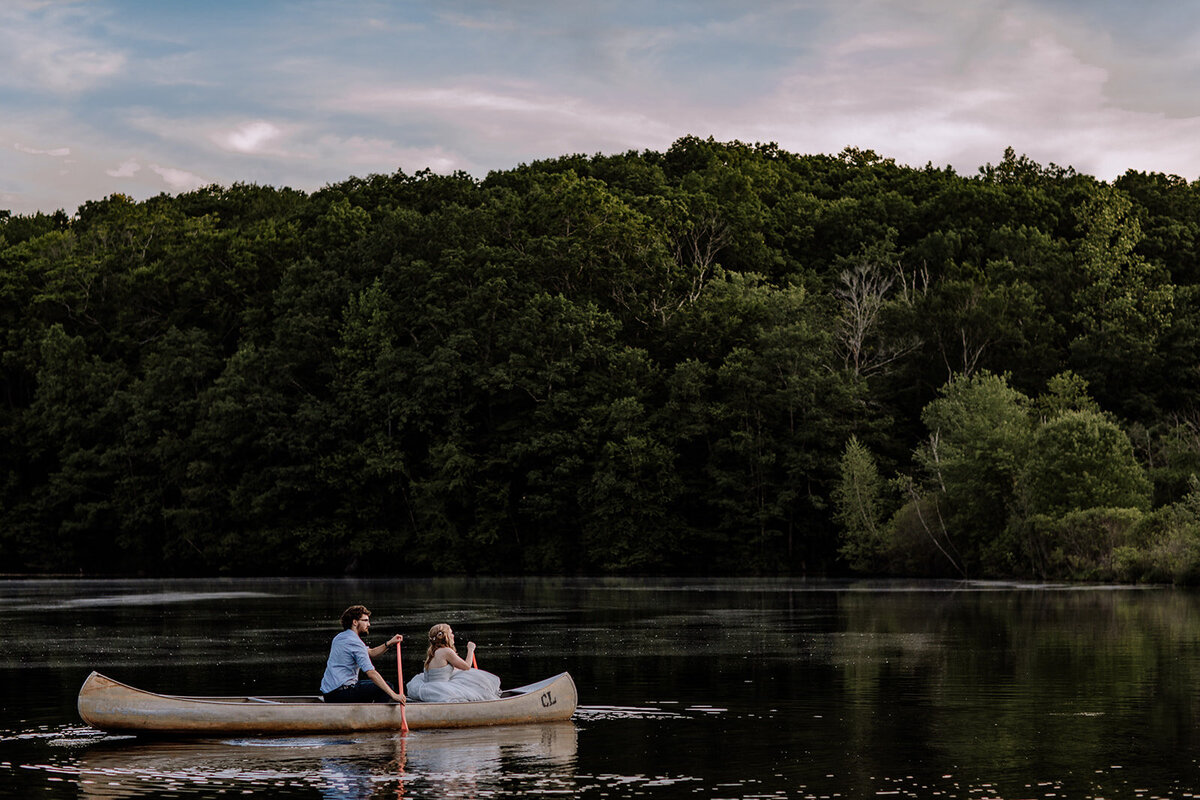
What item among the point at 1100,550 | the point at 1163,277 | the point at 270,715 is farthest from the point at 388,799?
the point at 1163,277

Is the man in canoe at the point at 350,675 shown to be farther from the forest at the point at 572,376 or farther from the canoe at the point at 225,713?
the forest at the point at 572,376

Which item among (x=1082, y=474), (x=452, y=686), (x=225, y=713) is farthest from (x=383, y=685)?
(x=1082, y=474)

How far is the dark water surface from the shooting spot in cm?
1719

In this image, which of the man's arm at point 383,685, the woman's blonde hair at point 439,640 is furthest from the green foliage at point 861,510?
the man's arm at point 383,685

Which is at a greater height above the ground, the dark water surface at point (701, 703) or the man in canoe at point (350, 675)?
the man in canoe at point (350, 675)

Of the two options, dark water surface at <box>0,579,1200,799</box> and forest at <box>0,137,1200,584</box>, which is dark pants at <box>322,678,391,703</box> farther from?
forest at <box>0,137,1200,584</box>

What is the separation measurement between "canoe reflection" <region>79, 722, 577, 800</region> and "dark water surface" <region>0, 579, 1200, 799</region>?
2.5 inches

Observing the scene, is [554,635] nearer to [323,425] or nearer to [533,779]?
[533,779]

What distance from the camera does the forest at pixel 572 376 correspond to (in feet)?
288

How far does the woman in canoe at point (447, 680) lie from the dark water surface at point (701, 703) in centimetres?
63

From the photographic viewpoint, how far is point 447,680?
72.5 ft

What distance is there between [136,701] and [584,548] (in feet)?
236

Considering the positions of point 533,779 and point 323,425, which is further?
point 323,425

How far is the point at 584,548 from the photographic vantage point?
302 feet
